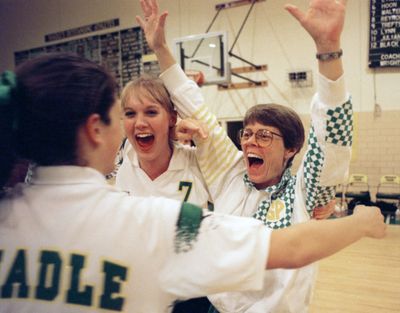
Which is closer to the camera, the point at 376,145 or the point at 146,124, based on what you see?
the point at 146,124

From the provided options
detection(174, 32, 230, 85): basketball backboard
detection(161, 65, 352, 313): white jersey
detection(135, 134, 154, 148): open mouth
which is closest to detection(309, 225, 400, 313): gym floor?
detection(161, 65, 352, 313): white jersey

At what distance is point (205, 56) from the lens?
26.3ft

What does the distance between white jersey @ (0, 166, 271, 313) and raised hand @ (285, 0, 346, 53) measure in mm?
675

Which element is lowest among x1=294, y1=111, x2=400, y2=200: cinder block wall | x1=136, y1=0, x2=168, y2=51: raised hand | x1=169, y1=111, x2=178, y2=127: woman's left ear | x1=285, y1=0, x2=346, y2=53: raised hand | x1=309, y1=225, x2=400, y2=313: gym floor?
x1=309, y1=225, x2=400, y2=313: gym floor

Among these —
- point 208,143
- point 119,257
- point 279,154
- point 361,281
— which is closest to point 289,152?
point 279,154

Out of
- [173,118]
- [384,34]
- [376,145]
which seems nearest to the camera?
[173,118]

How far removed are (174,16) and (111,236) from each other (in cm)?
942

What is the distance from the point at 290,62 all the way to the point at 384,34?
190cm

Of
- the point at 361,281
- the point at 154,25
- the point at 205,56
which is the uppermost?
the point at 205,56

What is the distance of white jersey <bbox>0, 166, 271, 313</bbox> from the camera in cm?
84

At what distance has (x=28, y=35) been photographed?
11.8 m

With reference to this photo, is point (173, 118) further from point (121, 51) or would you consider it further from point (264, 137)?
point (121, 51)

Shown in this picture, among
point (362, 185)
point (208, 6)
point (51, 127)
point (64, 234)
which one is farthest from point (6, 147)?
Answer: point (208, 6)

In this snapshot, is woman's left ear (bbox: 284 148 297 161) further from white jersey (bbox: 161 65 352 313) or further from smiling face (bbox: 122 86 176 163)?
smiling face (bbox: 122 86 176 163)
